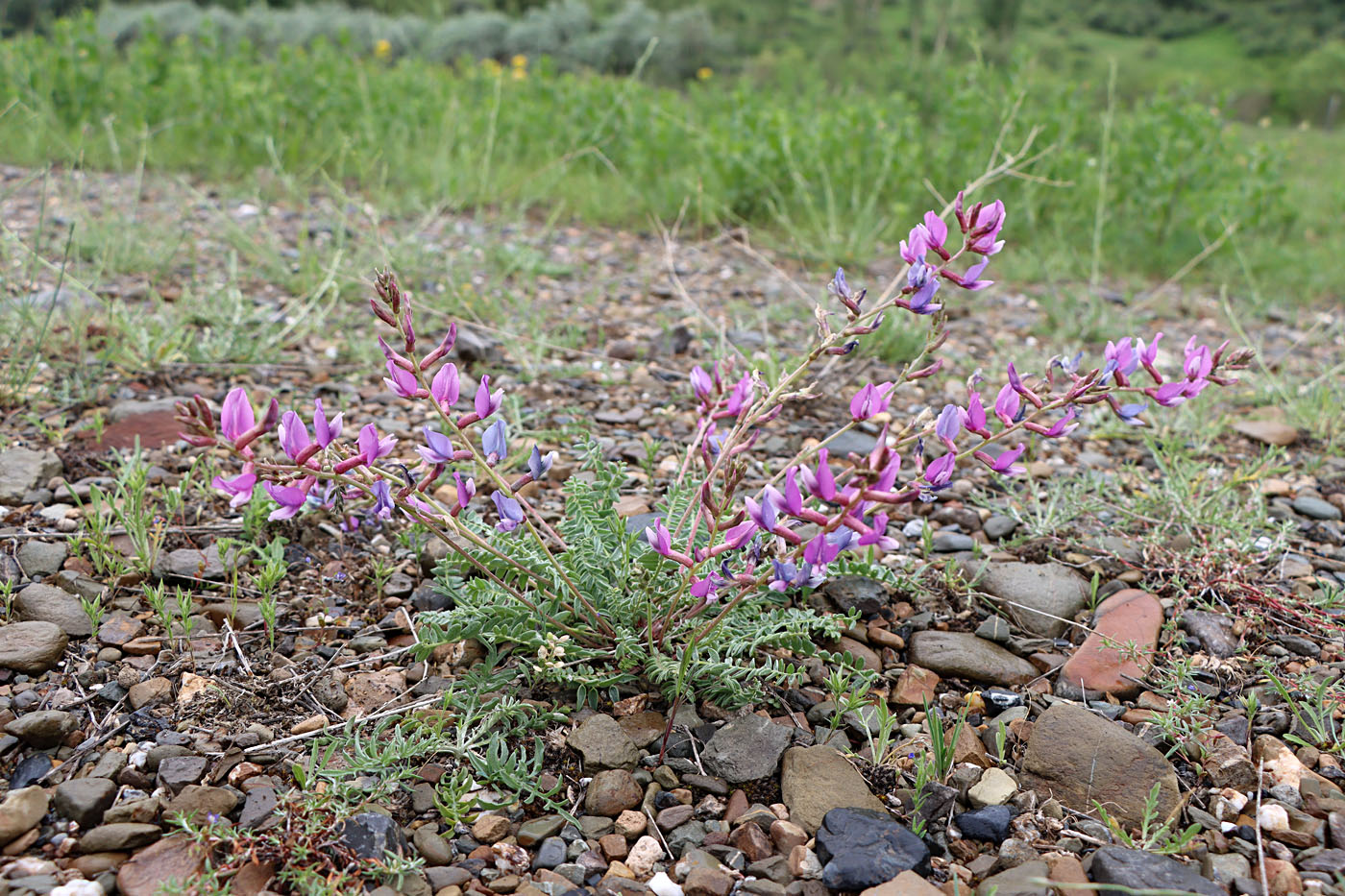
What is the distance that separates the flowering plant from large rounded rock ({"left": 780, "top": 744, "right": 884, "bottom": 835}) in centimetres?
16

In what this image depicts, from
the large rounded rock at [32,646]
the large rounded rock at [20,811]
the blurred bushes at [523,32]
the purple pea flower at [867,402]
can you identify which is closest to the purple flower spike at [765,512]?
the purple pea flower at [867,402]

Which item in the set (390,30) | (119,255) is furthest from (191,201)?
(390,30)

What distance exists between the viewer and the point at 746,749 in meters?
1.78

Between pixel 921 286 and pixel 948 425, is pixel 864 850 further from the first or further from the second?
pixel 921 286

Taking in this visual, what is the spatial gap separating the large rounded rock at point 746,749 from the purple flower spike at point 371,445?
830 mm

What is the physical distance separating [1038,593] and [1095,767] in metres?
0.59

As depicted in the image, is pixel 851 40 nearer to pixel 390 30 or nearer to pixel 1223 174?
pixel 390 30

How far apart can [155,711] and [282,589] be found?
0.46 metres

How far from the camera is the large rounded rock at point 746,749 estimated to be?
1744mm

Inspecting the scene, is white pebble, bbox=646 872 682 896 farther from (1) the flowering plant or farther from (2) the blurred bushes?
(2) the blurred bushes

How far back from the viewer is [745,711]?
73.8 inches

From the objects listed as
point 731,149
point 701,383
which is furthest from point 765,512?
point 731,149

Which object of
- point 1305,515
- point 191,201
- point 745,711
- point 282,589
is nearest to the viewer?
point 745,711

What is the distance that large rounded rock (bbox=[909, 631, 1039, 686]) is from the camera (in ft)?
6.68
